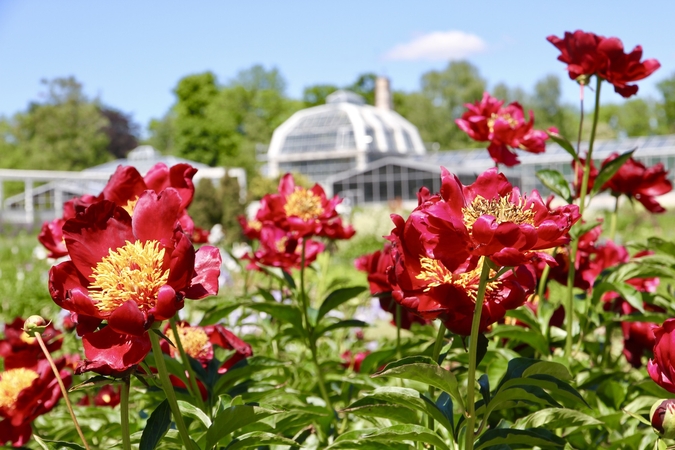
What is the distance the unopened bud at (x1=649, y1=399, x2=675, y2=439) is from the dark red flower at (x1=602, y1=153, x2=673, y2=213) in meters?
1.15

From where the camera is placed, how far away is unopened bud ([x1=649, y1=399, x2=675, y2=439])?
85 centimetres

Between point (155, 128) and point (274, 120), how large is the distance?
1348 centimetres

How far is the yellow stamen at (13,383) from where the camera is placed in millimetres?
1340

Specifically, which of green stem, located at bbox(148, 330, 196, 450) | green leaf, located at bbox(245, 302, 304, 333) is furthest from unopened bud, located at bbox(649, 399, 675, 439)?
green leaf, located at bbox(245, 302, 304, 333)

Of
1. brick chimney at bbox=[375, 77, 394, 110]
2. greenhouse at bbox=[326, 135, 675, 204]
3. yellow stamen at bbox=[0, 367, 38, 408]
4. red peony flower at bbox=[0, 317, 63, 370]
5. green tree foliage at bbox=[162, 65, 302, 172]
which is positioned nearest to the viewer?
yellow stamen at bbox=[0, 367, 38, 408]

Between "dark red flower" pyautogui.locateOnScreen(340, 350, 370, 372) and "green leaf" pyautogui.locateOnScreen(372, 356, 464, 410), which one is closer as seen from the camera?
"green leaf" pyautogui.locateOnScreen(372, 356, 464, 410)

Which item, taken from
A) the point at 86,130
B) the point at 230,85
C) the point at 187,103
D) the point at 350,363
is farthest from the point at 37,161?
the point at 350,363

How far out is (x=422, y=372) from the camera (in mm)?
866

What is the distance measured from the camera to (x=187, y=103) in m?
42.3

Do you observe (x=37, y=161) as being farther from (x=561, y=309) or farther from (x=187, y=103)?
(x=561, y=309)

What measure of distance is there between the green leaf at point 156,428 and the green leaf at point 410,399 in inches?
10.7

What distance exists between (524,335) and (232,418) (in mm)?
774

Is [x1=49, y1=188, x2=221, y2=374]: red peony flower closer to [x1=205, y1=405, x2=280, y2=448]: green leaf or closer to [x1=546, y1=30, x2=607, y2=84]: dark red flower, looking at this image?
[x1=205, y1=405, x2=280, y2=448]: green leaf

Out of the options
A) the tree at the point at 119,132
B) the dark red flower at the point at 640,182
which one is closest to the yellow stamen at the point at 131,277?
the dark red flower at the point at 640,182
